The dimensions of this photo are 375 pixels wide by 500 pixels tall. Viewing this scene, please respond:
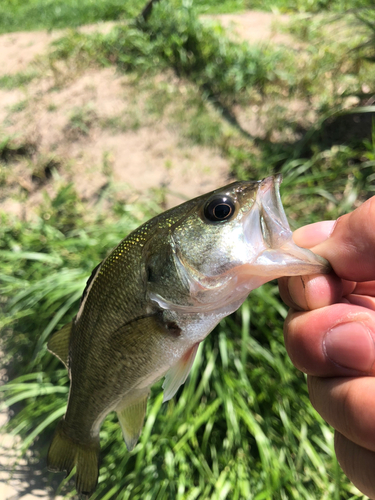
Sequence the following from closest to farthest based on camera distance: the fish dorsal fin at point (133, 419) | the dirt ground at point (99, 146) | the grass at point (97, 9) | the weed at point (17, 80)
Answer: the fish dorsal fin at point (133, 419), the dirt ground at point (99, 146), the weed at point (17, 80), the grass at point (97, 9)

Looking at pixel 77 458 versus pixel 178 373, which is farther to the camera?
pixel 77 458

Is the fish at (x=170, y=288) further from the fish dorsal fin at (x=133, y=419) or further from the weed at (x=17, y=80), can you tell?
the weed at (x=17, y=80)

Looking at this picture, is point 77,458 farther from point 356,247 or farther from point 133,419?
point 356,247

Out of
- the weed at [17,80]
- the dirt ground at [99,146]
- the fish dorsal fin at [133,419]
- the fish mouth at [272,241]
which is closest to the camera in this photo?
the fish mouth at [272,241]

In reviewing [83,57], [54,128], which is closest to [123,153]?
[54,128]

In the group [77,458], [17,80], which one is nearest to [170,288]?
[77,458]

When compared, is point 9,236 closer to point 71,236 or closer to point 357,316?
point 71,236

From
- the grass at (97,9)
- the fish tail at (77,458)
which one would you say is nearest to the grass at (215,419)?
the fish tail at (77,458)

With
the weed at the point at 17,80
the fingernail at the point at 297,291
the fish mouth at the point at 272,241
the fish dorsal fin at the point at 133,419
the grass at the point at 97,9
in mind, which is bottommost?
the fish dorsal fin at the point at 133,419
